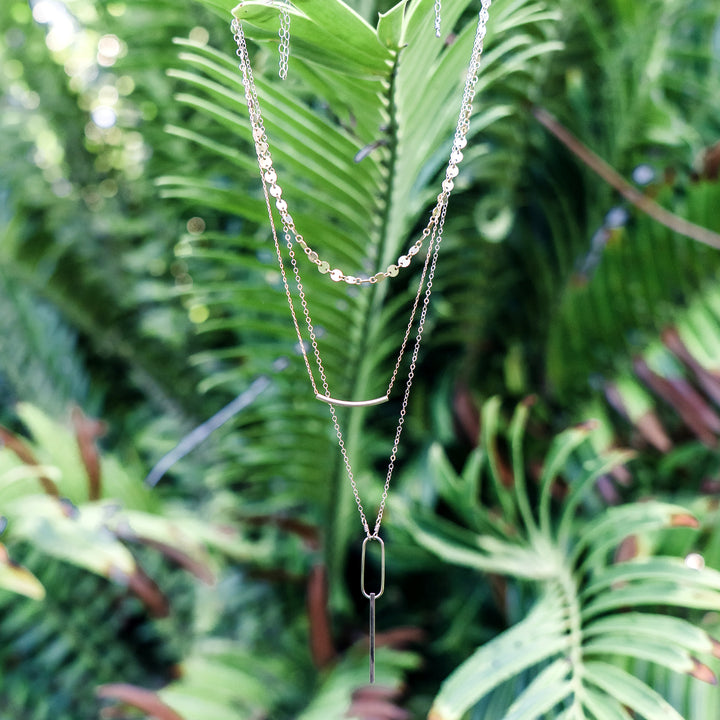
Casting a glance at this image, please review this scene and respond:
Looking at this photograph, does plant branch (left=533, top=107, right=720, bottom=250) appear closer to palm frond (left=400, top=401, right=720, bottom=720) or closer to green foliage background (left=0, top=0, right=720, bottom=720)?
green foliage background (left=0, top=0, right=720, bottom=720)

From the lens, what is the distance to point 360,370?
0.59m

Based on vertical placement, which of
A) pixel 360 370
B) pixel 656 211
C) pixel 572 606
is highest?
pixel 656 211

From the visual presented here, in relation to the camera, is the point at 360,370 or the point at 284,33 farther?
the point at 360,370

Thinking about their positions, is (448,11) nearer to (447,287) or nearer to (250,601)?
(447,287)

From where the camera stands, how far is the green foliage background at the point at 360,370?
46 centimetres

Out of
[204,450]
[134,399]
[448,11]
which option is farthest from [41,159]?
[448,11]

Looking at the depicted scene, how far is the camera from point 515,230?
2.70ft

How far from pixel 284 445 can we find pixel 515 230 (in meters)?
0.42

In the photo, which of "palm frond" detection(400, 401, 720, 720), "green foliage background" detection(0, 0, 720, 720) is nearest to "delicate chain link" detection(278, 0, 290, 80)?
"green foliage background" detection(0, 0, 720, 720)

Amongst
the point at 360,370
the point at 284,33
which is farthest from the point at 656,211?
the point at 284,33

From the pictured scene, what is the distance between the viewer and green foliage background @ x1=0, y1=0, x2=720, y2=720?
455 mm

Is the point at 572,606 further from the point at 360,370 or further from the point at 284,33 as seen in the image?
the point at 284,33

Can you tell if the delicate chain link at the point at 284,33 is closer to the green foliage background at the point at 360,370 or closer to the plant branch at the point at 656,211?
the green foliage background at the point at 360,370

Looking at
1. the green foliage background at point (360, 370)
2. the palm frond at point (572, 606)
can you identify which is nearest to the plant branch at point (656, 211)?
the green foliage background at point (360, 370)
